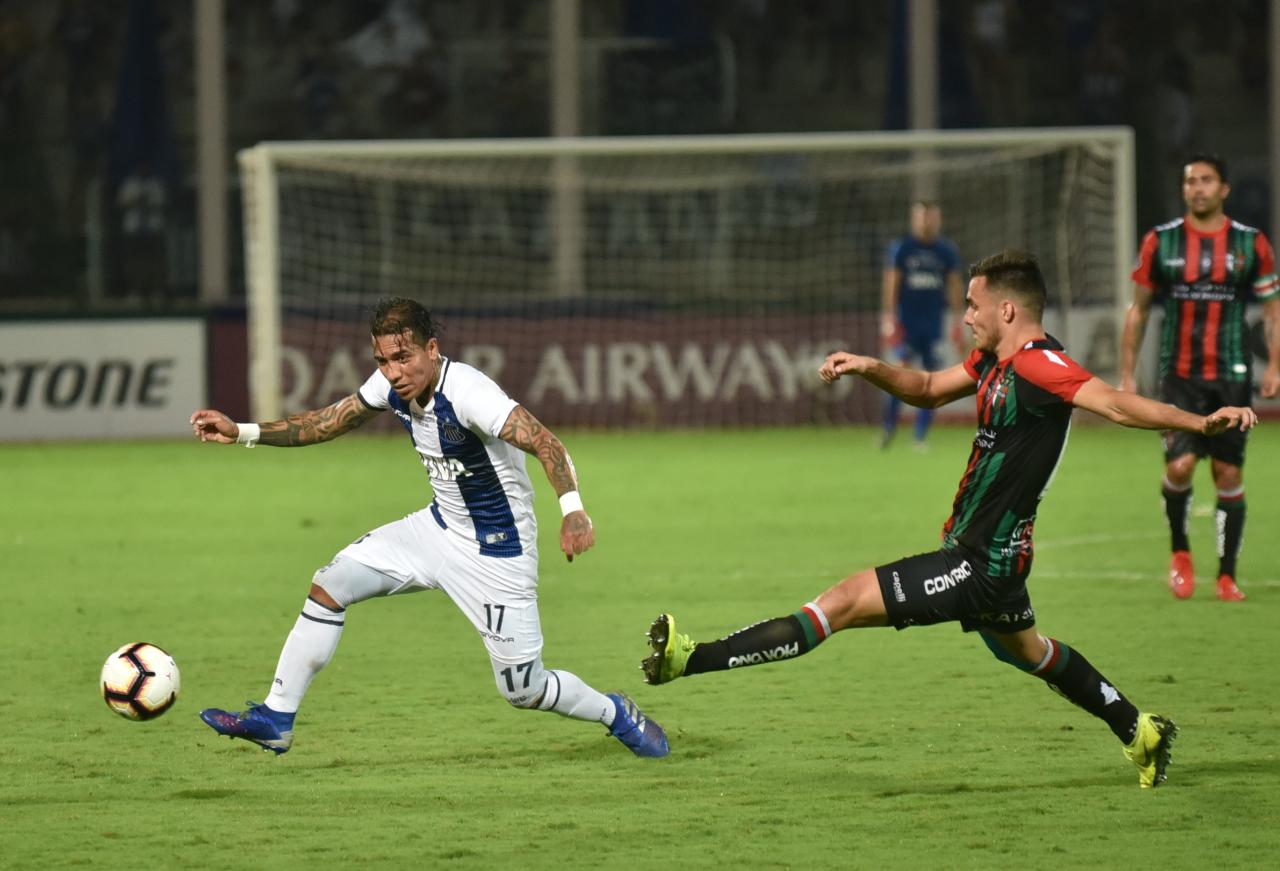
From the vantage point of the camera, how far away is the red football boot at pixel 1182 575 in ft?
32.0

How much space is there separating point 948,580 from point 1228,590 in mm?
4223

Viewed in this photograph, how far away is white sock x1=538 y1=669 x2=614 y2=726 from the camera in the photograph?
639 centimetres

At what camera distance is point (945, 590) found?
5910 mm

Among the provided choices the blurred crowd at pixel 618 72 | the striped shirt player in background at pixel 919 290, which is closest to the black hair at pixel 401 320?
the striped shirt player in background at pixel 919 290

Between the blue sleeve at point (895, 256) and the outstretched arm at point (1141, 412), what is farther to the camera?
the blue sleeve at point (895, 256)

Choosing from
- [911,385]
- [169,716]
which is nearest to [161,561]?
[169,716]

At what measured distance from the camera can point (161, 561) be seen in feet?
38.0

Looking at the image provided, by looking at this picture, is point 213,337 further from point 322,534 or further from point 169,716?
point 169,716

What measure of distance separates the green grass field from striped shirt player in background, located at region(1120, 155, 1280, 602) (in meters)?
0.66

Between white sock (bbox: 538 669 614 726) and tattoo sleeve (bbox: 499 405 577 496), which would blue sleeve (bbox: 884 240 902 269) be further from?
tattoo sleeve (bbox: 499 405 577 496)

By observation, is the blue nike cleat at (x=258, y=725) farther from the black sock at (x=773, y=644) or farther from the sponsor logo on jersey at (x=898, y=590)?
the sponsor logo on jersey at (x=898, y=590)

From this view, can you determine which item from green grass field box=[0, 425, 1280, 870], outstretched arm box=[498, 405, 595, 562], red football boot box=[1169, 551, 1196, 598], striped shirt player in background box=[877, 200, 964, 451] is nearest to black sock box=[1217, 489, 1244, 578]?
red football boot box=[1169, 551, 1196, 598]

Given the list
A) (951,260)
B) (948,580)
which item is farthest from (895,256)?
(948,580)

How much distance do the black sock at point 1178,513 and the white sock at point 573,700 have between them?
4281mm
